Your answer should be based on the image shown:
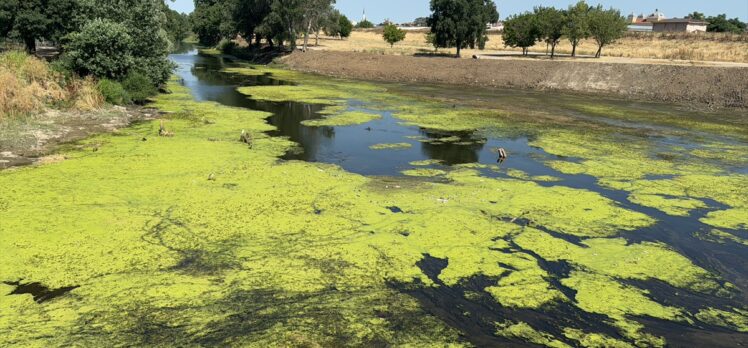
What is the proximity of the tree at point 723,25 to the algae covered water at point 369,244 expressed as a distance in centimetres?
9717

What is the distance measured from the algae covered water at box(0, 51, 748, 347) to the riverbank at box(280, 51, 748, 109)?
2194 centimetres

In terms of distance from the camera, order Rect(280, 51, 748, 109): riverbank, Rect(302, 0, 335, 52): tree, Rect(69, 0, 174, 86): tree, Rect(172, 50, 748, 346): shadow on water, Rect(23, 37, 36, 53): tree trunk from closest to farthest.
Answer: Rect(172, 50, 748, 346): shadow on water < Rect(69, 0, 174, 86): tree < Rect(280, 51, 748, 109): riverbank < Rect(23, 37, 36, 53): tree trunk < Rect(302, 0, 335, 52): tree

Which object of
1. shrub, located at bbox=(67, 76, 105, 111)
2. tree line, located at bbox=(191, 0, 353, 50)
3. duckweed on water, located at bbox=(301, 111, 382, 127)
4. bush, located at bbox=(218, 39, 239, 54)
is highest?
tree line, located at bbox=(191, 0, 353, 50)

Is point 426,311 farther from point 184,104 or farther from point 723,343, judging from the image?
point 184,104

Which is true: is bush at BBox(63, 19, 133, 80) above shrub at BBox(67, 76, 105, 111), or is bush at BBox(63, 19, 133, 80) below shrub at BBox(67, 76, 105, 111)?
above

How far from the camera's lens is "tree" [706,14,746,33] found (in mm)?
103125

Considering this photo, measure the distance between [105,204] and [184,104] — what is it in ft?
69.9

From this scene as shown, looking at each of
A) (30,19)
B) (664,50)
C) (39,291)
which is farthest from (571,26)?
(39,291)

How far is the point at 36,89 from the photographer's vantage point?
2575 cm

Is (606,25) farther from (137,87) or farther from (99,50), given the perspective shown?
(99,50)

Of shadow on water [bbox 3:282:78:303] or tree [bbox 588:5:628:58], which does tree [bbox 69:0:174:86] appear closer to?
shadow on water [bbox 3:282:78:303]

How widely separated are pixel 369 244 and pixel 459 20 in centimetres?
5844

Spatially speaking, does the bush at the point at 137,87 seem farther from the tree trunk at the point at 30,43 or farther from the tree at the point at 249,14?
the tree at the point at 249,14

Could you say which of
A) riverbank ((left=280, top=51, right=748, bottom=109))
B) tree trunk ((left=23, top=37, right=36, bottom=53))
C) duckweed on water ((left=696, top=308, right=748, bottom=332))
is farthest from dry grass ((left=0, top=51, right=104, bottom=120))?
riverbank ((left=280, top=51, right=748, bottom=109))
